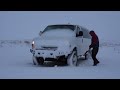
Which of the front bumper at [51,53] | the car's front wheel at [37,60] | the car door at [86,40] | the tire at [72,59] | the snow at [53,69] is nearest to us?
the snow at [53,69]

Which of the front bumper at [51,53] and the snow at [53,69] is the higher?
the front bumper at [51,53]

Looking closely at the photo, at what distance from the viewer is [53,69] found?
9.12 metres

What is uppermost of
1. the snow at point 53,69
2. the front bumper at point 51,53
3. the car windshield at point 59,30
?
the car windshield at point 59,30

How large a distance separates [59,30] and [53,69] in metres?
1.33

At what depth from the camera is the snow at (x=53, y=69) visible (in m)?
8.58

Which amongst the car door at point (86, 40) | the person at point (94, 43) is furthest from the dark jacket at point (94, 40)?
the car door at point (86, 40)

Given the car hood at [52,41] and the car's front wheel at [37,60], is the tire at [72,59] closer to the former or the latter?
the car hood at [52,41]

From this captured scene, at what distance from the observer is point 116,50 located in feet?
36.7

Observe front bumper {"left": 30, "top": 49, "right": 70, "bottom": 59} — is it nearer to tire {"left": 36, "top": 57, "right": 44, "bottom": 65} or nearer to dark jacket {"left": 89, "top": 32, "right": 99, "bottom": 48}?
tire {"left": 36, "top": 57, "right": 44, "bottom": 65}

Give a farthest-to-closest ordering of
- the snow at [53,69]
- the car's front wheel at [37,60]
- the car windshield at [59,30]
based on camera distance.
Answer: the car windshield at [59,30], the car's front wheel at [37,60], the snow at [53,69]

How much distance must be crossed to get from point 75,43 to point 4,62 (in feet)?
6.40

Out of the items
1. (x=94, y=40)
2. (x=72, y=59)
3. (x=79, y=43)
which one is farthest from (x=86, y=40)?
(x=72, y=59)
